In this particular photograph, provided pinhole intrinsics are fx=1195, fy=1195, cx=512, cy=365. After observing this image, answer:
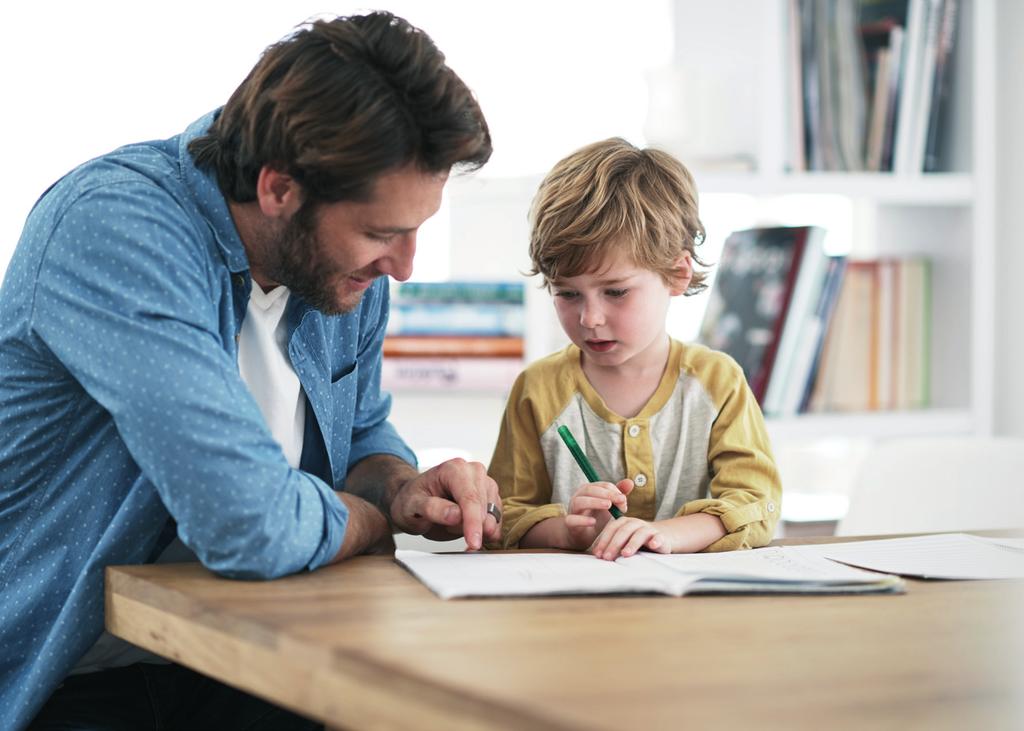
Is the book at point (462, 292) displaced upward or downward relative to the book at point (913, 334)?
upward

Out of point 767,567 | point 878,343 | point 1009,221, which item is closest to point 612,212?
point 767,567

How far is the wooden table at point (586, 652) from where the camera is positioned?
701 mm

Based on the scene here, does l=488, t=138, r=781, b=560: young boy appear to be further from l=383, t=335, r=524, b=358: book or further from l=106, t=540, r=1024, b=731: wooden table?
l=383, t=335, r=524, b=358: book

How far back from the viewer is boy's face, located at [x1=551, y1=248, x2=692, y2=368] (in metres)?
1.53

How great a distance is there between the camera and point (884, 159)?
2535 mm

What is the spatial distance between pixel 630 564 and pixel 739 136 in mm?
1484

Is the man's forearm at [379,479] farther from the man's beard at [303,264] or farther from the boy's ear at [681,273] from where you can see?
the boy's ear at [681,273]

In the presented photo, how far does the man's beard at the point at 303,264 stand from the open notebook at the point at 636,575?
0.30 metres

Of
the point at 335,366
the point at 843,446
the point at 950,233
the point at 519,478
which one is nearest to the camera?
the point at 335,366

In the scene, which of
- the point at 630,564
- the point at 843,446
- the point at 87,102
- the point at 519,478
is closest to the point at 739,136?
the point at 843,446

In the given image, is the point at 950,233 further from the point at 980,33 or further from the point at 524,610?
the point at 524,610

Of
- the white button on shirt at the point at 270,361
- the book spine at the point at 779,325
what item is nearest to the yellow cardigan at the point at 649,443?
the white button on shirt at the point at 270,361

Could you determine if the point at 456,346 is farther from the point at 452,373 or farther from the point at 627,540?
the point at 627,540

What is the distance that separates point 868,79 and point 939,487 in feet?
3.34
